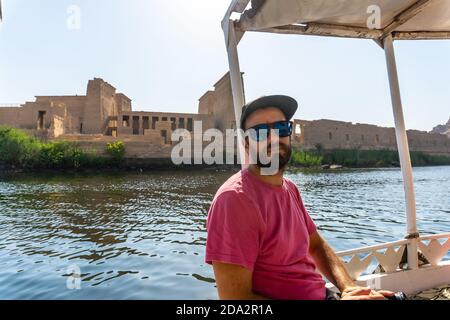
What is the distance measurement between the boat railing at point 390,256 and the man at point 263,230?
5.75ft

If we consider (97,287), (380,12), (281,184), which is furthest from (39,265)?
(380,12)

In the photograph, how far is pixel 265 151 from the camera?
1.93m

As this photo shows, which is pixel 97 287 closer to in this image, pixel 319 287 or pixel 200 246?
pixel 200 246

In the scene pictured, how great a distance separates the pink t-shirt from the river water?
4.01 m

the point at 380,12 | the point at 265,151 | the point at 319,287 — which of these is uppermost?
the point at 380,12

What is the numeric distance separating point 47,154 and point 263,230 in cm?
4133

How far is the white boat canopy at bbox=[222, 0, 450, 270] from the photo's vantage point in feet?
9.59

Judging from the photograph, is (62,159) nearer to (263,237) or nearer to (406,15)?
(406,15)

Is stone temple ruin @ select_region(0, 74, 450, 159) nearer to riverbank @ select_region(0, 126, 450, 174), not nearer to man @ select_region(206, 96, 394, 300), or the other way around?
riverbank @ select_region(0, 126, 450, 174)

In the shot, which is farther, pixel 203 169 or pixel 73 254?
pixel 203 169

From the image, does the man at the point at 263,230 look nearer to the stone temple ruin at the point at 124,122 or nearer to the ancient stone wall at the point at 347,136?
the stone temple ruin at the point at 124,122

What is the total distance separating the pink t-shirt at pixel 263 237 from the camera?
164 centimetres

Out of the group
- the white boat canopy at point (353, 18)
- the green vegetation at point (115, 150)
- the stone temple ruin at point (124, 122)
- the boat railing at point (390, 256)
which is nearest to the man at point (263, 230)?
the white boat canopy at point (353, 18)

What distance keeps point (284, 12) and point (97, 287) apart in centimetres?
537
